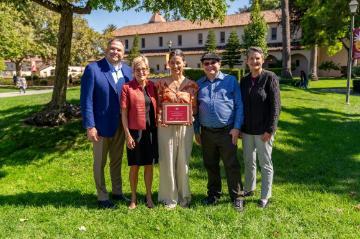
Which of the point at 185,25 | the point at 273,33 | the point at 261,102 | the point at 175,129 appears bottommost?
the point at 175,129

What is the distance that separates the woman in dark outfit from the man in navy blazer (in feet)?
5.58

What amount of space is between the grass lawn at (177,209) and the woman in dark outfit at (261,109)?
26.6 inches

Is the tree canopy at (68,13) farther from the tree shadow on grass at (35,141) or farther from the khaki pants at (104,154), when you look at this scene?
the khaki pants at (104,154)

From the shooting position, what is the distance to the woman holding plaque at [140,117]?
501cm

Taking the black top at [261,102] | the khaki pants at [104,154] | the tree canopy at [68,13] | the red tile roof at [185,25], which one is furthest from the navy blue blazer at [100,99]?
the red tile roof at [185,25]

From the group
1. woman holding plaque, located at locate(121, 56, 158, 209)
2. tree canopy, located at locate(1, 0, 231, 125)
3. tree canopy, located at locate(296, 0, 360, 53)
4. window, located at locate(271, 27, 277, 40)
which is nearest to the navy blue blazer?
woman holding plaque, located at locate(121, 56, 158, 209)

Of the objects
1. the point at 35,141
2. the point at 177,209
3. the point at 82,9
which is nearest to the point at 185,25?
the point at 82,9

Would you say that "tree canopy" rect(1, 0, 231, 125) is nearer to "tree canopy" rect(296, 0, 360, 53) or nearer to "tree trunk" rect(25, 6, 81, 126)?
"tree trunk" rect(25, 6, 81, 126)

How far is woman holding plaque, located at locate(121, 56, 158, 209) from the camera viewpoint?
5012 mm

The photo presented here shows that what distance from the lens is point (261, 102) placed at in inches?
202

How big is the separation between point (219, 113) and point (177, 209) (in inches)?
57.2

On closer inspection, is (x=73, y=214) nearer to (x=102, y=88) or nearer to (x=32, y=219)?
(x=32, y=219)

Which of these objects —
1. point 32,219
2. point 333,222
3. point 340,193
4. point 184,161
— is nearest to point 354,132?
point 340,193

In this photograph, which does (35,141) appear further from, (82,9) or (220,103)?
(220,103)
